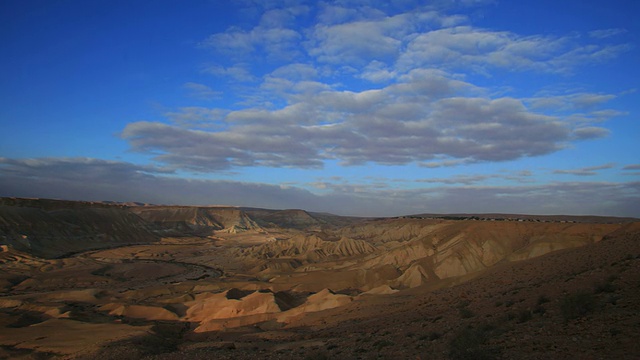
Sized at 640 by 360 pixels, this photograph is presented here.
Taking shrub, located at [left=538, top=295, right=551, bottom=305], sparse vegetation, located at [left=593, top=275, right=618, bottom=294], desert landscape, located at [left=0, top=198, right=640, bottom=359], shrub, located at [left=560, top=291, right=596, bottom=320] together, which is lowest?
desert landscape, located at [left=0, top=198, right=640, bottom=359]

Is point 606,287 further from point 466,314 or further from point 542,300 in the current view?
point 466,314

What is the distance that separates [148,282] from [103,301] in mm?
17151

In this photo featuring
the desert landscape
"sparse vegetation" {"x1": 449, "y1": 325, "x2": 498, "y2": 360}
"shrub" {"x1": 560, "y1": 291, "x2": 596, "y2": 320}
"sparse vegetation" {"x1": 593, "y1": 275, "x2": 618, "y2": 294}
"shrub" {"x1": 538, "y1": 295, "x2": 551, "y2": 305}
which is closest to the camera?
"sparse vegetation" {"x1": 449, "y1": 325, "x2": 498, "y2": 360}

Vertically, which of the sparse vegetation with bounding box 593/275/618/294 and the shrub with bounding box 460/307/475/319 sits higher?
the sparse vegetation with bounding box 593/275/618/294

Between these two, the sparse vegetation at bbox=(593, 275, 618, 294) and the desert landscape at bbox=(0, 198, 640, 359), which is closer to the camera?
the desert landscape at bbox=(0, 198, 640, 359)

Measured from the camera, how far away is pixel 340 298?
32.9 m

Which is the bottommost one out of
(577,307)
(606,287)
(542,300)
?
(542,300)

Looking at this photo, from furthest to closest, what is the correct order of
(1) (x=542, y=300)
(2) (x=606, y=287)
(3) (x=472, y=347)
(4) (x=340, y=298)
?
(4) (x=340, y=298) < (1) (x=542, y=300) < (2) (x=606, y=287) < (3) (x=472, y=347)

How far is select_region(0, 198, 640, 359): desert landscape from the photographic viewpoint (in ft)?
39.5

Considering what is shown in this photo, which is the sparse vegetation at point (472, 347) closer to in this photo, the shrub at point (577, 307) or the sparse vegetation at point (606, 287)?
the shrub at point (577, 307)

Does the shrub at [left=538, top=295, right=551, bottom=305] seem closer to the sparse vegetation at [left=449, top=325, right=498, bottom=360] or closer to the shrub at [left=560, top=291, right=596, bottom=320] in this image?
the shrub at [left=560, top=291, right=596, bottom=320]

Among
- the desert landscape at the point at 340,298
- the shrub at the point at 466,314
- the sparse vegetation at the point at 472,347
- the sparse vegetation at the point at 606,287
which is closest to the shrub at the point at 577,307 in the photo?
the desert landscape at the point at 340,298

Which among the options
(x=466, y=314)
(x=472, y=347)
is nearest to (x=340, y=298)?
(x=466, y=314)

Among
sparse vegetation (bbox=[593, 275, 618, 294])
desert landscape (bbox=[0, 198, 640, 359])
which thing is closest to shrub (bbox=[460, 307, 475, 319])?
desert landscape (bbox=[0, 198, 640, 359])
